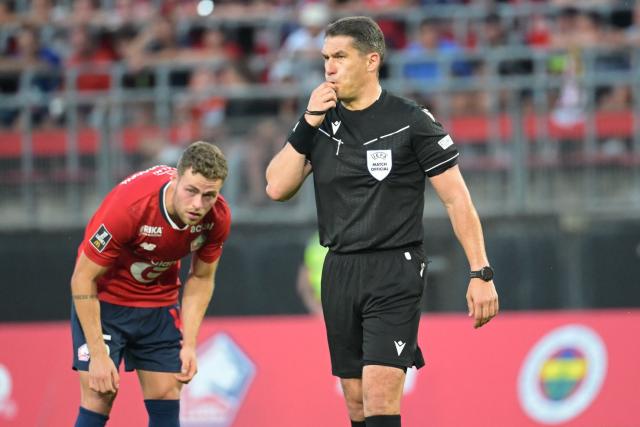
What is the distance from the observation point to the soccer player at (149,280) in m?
6.12

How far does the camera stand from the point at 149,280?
671cm

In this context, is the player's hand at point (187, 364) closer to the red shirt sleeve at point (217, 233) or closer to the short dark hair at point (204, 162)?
the red shirt sleeve at point (217, 233)

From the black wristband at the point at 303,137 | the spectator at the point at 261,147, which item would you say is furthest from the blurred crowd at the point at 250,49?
the black wristband at the point at 303,137

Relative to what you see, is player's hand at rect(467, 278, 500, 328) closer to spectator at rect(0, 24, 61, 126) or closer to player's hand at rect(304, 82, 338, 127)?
player's hand at rect(304, 82, 338, 127)

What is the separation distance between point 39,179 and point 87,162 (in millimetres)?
573

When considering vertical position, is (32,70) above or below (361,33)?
above

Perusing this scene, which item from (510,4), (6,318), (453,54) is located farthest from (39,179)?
(510,4)

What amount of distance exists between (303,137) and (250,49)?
325 inches

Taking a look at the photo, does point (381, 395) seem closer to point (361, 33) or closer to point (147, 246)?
point (147, 246)

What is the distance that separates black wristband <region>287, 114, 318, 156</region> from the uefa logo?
168 inches

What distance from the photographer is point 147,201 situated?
6.26 m

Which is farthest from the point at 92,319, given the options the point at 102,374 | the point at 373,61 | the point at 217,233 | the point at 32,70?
the point at 32,70

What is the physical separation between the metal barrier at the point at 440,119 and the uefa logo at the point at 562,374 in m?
2.53

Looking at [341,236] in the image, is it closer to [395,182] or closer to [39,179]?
[395,182]
